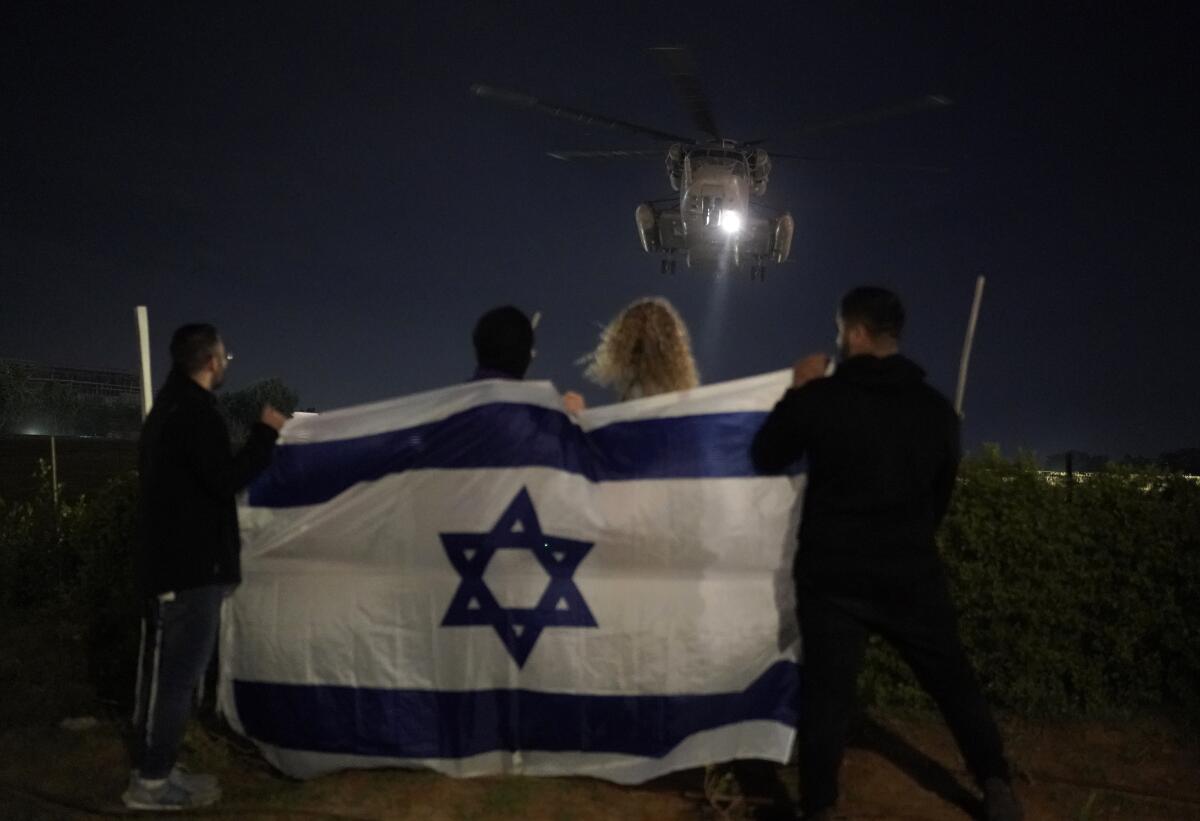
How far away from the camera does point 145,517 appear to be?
12.1 ft

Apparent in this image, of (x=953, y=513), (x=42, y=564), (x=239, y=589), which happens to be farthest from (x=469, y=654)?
(x=42, y=564)

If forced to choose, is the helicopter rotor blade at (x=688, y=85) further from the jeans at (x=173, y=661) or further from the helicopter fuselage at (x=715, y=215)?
the jeans at (x=173, y=661)

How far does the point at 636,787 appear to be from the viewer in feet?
13.3

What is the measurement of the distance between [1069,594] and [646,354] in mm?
2629

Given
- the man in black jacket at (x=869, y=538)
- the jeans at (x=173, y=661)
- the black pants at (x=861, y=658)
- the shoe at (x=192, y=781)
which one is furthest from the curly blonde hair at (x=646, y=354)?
the shoe at (x=192, y=781)

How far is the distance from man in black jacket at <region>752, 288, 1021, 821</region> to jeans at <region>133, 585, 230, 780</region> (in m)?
2.34

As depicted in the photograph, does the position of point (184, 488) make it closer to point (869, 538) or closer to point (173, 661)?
point (173, 661)

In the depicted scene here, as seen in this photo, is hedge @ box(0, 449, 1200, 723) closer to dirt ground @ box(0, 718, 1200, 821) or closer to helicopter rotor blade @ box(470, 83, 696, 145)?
dirt ground @ box(0, 718, 1200, 821)

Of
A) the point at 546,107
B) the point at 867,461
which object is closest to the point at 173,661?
the point at 867,461

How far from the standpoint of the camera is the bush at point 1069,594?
4.92m

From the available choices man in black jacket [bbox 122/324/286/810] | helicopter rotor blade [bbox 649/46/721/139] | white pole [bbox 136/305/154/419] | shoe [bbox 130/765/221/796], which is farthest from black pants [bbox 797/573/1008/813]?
helicopter rotor blade [bbox 649/46/721/139]

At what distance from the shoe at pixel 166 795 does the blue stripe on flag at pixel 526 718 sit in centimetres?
48

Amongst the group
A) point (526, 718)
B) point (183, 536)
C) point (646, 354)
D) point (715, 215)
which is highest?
point (715, 215)

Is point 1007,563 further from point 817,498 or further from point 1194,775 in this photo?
point 817,498
